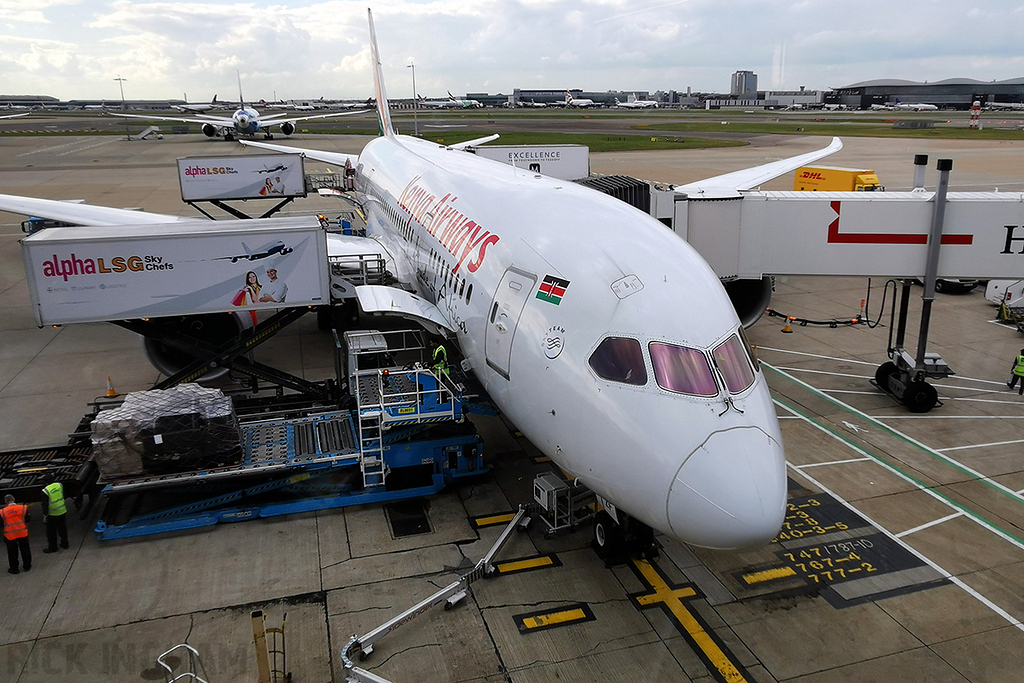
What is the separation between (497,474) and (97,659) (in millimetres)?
6513

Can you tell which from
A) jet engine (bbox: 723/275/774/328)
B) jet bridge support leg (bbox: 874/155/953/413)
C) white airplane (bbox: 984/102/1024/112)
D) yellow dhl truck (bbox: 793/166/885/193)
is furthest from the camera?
white airplane (bbox: 984/102/1024/112)

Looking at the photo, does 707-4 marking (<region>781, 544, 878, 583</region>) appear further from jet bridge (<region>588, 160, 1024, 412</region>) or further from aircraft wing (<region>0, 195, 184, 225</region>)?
aircraft wing (<region>0, 195, 184, 225</region>)

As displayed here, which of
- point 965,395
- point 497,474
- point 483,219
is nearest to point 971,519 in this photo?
point 965,395

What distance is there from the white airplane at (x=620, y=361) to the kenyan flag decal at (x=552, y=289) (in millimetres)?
17

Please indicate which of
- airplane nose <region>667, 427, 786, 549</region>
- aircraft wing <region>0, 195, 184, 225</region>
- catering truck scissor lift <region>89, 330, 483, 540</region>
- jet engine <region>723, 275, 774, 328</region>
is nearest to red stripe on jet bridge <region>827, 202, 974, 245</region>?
jet engine <region>723, 275, 774, 328</region>

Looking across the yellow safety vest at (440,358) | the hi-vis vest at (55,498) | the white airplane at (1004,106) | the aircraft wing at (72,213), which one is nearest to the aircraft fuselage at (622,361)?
the yellow safety vest at (440,358)

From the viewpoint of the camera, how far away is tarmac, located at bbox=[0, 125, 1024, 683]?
8664mm

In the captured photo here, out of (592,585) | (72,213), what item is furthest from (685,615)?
(72,213)

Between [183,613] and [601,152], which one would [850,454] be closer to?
[183,613]

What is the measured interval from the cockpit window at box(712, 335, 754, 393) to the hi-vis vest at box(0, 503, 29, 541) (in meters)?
9.26

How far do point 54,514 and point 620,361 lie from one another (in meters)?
8.49

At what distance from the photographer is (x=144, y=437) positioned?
1120 cm

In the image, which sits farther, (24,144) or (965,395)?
(24,144)

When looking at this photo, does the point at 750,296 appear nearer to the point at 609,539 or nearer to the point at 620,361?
the point at 609,539
